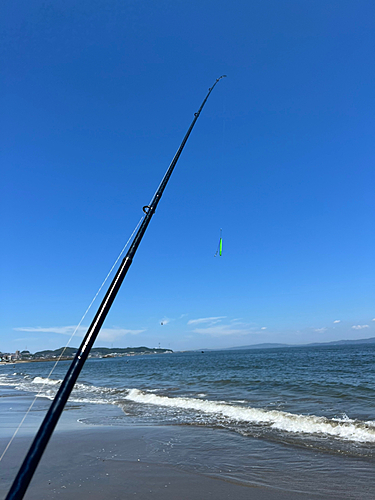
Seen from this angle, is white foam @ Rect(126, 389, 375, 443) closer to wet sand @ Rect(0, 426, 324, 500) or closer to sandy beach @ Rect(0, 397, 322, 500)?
sandy beach @ Rect(0, 397, 322, 500)

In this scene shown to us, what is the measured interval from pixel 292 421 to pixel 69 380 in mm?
10851

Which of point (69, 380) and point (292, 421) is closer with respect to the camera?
point (69, 380)

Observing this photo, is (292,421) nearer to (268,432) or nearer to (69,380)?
(268,432)

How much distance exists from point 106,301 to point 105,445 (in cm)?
782

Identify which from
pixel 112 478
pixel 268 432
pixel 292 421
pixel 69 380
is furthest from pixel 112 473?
pixel 292 421

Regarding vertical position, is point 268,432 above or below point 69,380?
below

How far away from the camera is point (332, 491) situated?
18.4 feet

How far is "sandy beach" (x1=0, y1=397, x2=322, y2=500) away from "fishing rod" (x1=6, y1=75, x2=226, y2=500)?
15.2ft

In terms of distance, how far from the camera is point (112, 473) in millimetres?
6434

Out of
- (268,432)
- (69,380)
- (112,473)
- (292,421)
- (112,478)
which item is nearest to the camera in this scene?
(69,380)

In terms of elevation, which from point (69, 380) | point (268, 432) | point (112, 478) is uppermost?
point (69, 380)

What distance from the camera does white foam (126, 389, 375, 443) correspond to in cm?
919

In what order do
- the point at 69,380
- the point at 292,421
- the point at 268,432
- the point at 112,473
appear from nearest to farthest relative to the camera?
1. the point at 69,380
2. the point at 112,473
3. the point at 268,432
4. the point at 292,421

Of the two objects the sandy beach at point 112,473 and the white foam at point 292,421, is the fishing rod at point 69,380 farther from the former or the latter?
the white foam at point 292,421
